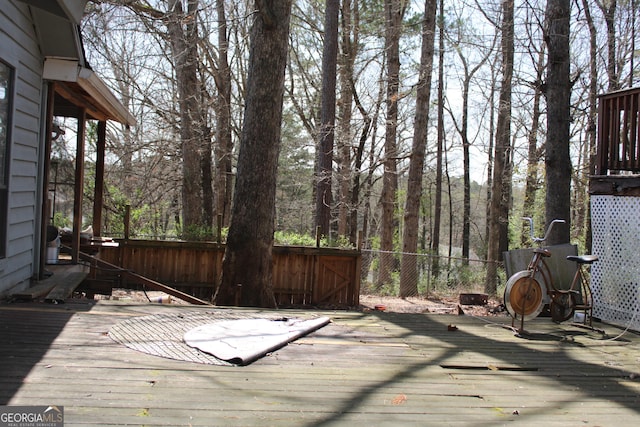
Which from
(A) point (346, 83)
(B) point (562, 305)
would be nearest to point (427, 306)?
(B) point (562, 305)

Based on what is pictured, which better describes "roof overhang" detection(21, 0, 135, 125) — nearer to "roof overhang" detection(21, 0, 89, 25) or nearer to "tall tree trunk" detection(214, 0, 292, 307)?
"roof overhang" detection(21, 0, 89, 25)

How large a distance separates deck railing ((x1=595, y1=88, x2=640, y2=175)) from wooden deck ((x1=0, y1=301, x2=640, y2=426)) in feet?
8.15

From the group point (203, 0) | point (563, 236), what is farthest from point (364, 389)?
point (203, 0)

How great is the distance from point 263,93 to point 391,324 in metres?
3.75

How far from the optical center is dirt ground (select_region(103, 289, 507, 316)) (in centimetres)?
1067

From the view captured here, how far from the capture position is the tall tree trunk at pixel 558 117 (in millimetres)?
9328

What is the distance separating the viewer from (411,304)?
13.0 m

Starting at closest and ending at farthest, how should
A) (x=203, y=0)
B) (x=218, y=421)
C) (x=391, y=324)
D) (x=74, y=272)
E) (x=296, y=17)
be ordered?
(x=218, y=421) → (x=391, y=324) → (x=74, y=272) → (x=203, y=0) → (x=296, y=17)

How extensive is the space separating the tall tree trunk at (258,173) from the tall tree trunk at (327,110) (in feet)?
24.8

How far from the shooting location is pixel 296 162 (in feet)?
97.6

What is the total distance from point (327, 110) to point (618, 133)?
10.1 m

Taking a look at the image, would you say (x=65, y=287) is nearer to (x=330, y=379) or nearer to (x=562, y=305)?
(x=330, y=379)

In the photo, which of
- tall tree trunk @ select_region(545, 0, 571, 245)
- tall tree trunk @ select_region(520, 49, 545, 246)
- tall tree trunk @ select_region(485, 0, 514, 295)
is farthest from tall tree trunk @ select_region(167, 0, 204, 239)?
tall tree trunk @ select_region(520, 49, 545, 246)

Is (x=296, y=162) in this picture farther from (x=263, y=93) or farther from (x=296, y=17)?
(x=263, y=93)
